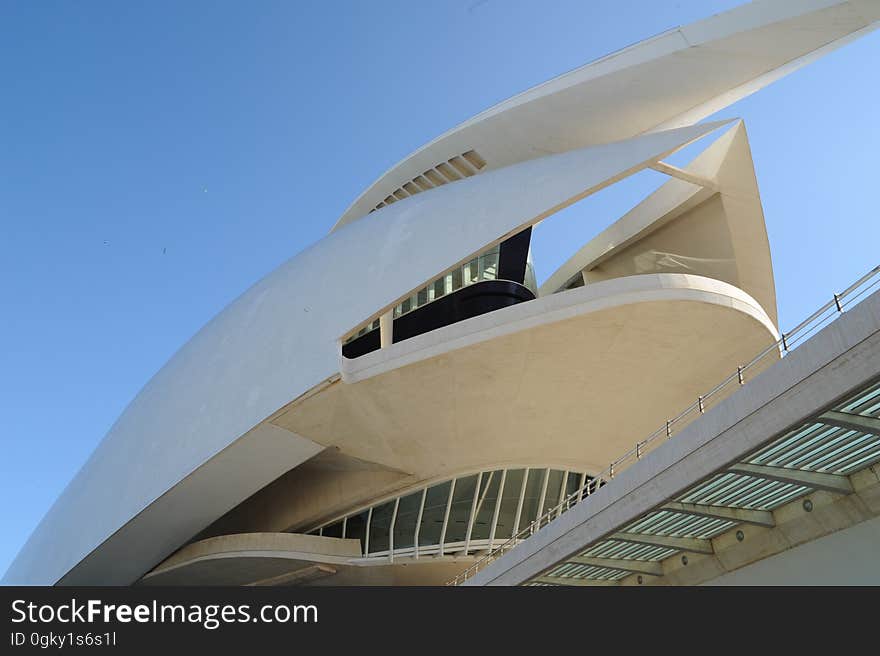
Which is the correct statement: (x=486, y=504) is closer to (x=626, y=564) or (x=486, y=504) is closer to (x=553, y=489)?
(x=553, y=489)

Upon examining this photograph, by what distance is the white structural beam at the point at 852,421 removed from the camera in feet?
24.0

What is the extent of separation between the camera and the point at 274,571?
67.8 ft

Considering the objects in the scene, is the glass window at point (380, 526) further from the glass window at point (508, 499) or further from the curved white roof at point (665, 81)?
the curved white roof at point (665, 81)

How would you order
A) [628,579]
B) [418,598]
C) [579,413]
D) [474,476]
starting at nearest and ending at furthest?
[418,598], [628,579], [579,413], [474,476]

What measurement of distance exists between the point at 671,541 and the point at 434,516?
33.2ft

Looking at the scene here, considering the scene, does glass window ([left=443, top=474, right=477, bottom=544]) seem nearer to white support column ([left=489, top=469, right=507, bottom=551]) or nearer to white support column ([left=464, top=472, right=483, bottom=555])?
white support column ([left=464, top=472, right=483, bottom=555])

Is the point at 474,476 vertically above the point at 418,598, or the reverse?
the point at 474,476

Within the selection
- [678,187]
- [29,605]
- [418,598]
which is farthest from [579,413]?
Answer: [29,605]

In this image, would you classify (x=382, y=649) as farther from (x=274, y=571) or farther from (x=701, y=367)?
(x=274, y=571)

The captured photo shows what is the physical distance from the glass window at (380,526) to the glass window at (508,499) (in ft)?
9.17

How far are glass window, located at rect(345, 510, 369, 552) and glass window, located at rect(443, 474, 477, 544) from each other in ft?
7.45

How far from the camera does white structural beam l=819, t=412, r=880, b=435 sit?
731 cm

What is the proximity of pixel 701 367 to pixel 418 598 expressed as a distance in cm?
1070

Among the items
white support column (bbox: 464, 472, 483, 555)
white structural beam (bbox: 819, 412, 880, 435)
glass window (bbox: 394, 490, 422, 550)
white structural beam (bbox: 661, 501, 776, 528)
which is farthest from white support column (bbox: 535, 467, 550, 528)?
white structural beam (bbox: 819, 412, 880, 435)
